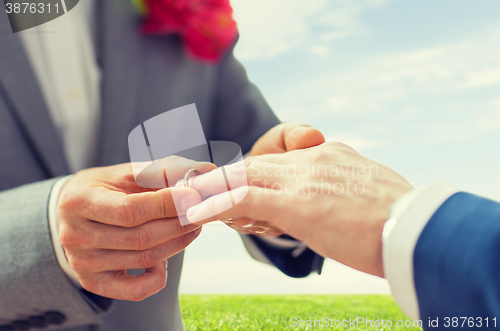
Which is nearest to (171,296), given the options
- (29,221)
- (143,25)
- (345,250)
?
(29,221)

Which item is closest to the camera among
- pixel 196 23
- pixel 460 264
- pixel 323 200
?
pixel 460 264

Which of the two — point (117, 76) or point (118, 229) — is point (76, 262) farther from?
point (117, 76)

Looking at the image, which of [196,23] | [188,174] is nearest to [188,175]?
[188,174]

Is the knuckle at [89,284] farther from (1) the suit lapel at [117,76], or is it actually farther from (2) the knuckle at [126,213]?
(1) the suit lapel at [117,76]

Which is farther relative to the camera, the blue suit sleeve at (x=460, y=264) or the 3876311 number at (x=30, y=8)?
the 3876311 number at (x=30, y=8)

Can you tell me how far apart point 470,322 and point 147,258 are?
629 mm

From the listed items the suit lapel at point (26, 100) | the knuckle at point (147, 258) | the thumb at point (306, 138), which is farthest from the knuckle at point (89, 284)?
the thumb at point (306, 138)

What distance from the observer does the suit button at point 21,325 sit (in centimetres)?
81

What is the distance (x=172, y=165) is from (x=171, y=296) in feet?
2.14

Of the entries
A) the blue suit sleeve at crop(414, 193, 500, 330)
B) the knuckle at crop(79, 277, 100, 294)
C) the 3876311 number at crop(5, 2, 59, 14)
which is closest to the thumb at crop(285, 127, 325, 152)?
the blue suit sleeve at crop(414, 193, 500, 330)

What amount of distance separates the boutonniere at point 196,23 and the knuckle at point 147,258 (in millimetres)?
894

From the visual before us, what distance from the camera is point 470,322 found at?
499 mm

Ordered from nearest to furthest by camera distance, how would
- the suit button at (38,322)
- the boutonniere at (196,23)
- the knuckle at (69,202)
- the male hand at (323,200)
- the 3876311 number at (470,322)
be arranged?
the 3876311 number at (470,322) < the male hand at (323,200) < the knuckle at (69,202) < the suit button at (38,322) < the boutonniere at (196,23)

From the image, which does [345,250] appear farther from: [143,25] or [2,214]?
[143,25]
